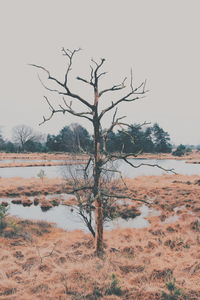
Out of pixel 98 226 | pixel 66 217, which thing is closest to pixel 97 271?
pixel 98 226

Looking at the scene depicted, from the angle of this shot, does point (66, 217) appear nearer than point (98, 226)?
No

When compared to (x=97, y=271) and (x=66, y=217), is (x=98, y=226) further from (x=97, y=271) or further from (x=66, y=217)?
(x=66, y=217)

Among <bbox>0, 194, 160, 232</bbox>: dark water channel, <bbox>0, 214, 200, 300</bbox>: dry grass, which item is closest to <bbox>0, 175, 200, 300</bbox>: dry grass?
<bbox>0, 214, 200, 300</bbox>: dry grass

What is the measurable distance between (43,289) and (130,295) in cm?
167

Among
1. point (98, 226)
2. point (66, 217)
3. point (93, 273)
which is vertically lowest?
point (66, 217)

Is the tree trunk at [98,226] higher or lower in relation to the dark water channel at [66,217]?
higher

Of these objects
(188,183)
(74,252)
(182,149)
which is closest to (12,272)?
(74,252)

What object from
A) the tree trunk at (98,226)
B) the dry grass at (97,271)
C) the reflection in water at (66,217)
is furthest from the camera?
the reflection in water at (66,217)

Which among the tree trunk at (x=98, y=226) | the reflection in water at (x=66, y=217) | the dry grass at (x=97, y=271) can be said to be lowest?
the reflection in water at (x=66, y=217)

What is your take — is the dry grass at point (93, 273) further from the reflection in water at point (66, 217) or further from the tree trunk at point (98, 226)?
the reflection in water at point (66, 217)

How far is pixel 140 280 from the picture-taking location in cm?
570

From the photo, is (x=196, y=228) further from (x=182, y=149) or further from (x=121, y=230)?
(x=182, y=149)

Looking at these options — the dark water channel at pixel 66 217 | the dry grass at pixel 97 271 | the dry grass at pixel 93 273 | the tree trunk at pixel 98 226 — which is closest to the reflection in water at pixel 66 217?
the dark water channel at pixel 66 217

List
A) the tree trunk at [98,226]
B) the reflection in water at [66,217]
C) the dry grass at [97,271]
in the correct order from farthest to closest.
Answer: the reflection in water at [66,217] → the tree trunk at [98,226] → the dry grass at [97,271]
